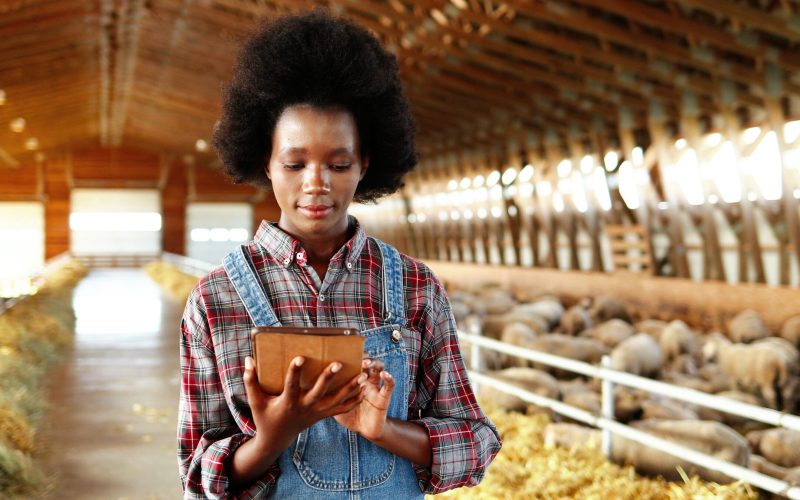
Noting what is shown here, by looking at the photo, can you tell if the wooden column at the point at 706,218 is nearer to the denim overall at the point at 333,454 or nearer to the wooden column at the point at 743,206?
the wooden column at the point at 743,206

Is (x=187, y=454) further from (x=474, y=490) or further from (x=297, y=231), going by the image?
(x=474, y=490)

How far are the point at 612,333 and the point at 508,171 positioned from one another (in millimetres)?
10495

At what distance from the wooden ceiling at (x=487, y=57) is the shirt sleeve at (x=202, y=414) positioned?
9255 mm

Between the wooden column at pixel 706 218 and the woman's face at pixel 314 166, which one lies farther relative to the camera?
the wooden column at pixel 706 218

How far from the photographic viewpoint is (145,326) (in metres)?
15.0

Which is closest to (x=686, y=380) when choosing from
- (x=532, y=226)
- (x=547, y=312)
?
(x=547, y=312)

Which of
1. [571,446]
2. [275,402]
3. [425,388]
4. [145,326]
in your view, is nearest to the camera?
[275,402]

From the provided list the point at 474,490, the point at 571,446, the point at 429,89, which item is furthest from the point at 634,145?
the point at 474,490

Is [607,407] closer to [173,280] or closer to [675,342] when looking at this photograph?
[675,342]

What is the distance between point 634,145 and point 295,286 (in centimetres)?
1467

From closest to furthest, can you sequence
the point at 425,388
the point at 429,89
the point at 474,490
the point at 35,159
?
the point at 425,388 → the point at 474,490 → the point at 429,89 → the point at 35,159

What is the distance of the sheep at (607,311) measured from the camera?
1437cm

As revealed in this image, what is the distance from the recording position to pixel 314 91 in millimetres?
1573

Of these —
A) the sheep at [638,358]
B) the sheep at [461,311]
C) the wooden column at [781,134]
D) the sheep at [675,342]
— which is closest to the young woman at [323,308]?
the sheep at [638,358]
